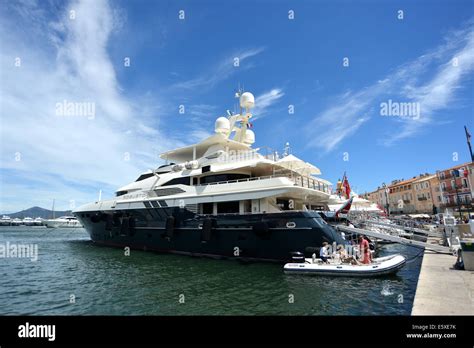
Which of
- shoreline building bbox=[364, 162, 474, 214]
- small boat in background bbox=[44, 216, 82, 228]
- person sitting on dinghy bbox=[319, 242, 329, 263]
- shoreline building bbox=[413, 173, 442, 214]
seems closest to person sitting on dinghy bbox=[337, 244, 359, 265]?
person sitting on dinghy bbox=[319, 242, 329, 263]

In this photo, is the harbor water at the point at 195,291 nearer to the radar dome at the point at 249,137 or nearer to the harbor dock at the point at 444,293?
the harbor dock at the point at 444,293

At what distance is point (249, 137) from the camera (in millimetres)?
23922

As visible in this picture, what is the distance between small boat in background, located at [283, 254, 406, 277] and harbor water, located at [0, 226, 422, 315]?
28 cm

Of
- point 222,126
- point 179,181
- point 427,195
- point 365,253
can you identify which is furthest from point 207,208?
point 427,195

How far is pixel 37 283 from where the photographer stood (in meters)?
11.3

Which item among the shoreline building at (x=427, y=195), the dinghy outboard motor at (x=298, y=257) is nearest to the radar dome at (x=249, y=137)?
the dinghy outboard motor at (x=298, y=257)

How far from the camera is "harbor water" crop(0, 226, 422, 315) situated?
7.94 metres

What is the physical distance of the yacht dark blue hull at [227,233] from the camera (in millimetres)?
13356

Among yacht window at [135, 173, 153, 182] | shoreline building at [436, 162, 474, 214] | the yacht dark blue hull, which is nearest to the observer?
the yacht dark blue hull

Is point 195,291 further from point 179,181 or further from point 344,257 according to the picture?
point 179,181

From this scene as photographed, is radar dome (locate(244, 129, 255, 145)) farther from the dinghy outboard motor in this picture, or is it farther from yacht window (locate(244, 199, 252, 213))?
the dinghy outboard motor

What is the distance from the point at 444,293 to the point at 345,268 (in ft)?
16.6

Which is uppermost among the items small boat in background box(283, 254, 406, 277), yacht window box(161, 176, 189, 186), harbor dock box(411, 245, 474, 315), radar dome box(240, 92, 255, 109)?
radar dome box(240, 92, 255, 109)

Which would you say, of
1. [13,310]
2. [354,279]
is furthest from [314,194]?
[13,310]
